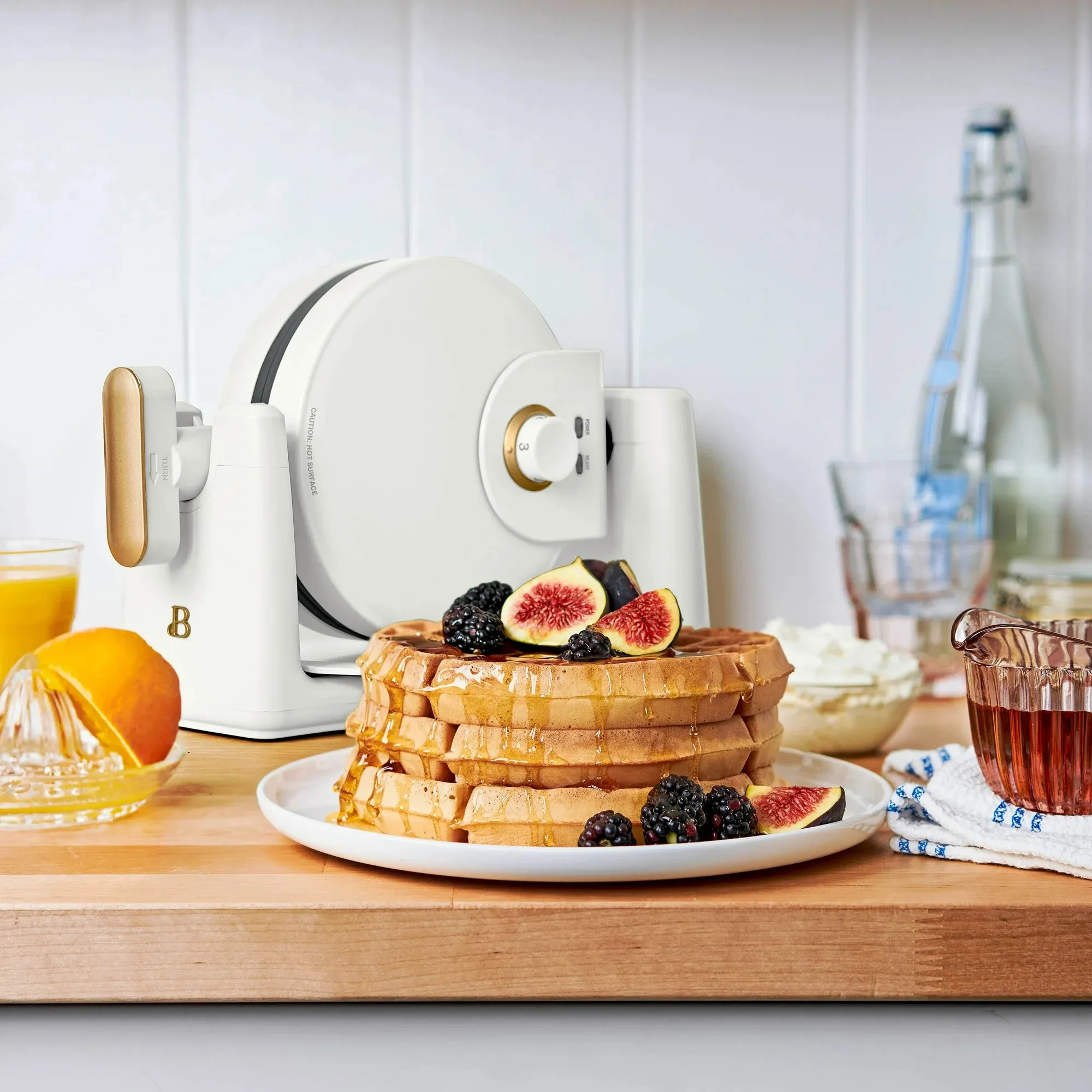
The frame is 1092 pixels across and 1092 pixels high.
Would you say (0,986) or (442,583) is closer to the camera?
(0,986)

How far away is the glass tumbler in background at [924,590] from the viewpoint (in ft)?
5.04

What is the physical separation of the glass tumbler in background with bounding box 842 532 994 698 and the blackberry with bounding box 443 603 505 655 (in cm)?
73

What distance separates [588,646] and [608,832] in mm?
134

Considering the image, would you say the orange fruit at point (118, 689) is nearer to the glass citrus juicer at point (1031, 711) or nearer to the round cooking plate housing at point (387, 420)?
the round cooking plate housing at point (387, 420)

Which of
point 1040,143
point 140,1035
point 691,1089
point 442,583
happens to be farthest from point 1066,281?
point 140,1035

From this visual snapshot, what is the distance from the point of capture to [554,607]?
981mm

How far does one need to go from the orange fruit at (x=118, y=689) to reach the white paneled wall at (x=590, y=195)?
70cm

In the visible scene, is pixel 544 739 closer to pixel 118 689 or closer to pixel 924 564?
pixel 118 689

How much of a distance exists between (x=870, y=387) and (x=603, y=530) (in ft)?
1.70

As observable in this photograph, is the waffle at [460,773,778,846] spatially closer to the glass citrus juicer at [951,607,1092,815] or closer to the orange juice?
the glass citrus juicer at [951,607,1092,815]

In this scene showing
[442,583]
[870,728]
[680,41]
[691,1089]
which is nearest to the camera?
[691,1089]

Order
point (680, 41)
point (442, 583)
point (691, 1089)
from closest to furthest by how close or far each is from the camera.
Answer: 1. point (691, 1089)
2. point (442, 583)
3. point (680, 41)

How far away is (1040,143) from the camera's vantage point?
5.75 feet

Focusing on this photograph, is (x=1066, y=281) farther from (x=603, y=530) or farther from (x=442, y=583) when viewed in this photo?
(x=442, y=583)
